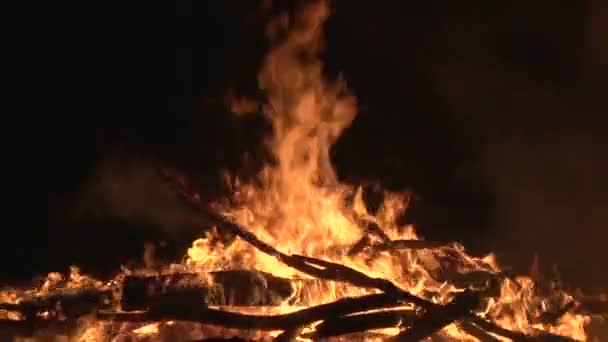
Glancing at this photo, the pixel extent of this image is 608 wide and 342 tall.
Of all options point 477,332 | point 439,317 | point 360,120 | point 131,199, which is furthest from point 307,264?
point 131,199

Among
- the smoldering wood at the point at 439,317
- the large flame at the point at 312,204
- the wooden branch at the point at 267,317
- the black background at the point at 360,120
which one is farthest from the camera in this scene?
the black background at the point at 360,120

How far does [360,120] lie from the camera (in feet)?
9.28

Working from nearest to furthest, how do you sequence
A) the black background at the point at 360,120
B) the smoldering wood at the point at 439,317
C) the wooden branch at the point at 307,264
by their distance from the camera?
the smoldering wood at the point at 439,317
the wooden branch at the point at 307,264
the black background at the point at 360,120

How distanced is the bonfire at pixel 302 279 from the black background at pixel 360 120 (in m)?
0.17

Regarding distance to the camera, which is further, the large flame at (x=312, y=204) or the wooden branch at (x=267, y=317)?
the large flame at (x=312, y=204)

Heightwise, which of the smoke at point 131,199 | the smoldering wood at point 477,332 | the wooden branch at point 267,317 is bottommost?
the smoldering wood at point 477,332

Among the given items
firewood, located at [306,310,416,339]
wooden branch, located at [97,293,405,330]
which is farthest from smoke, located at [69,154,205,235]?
firewood, located at [306,310,416,339]

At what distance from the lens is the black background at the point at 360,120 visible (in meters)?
2.69

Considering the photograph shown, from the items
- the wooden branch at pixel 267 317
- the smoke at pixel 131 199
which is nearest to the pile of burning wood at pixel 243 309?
the wooden branch at pixel 267 317

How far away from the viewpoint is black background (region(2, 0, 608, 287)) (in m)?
2.69

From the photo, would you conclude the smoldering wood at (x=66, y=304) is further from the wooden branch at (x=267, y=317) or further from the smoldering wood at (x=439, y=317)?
the smoldering wood at (x=439, y=317)

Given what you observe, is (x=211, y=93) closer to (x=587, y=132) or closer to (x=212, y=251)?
(x=212, y=251)

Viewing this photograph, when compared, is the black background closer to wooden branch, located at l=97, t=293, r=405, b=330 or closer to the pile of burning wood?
the pile of burning wood

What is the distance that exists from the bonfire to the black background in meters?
0.17
